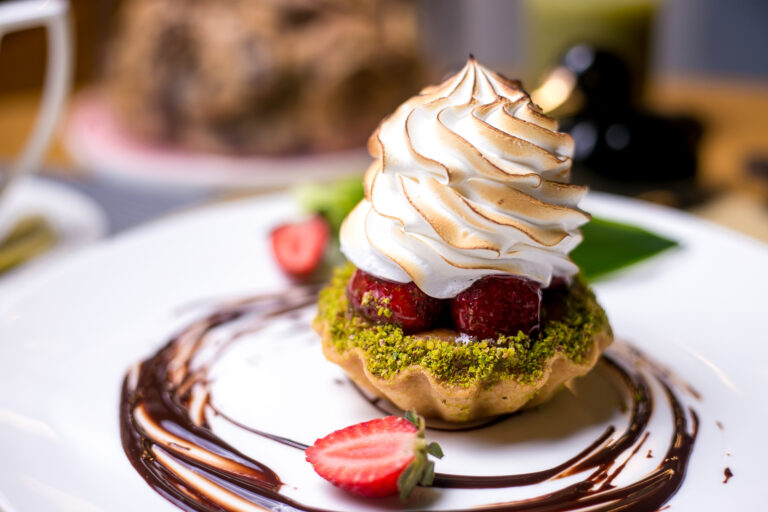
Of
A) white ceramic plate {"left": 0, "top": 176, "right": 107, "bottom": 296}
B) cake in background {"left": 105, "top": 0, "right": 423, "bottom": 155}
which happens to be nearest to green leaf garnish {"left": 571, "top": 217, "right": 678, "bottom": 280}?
cake in background {"left": 105, "top": 0, "right": 423, "bottom": 155}

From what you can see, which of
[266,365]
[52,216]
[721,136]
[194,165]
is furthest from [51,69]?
[721,136]

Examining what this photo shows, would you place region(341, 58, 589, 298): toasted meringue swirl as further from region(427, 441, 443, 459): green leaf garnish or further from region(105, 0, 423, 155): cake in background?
region(105, 0, 423, 155): cake in background

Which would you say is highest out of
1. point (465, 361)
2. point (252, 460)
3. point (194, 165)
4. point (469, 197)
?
point (469, 197)

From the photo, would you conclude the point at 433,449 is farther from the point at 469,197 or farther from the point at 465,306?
the point at 469,197

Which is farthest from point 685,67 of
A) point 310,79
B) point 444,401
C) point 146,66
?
point 444,401

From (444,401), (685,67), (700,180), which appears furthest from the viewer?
(685,67)

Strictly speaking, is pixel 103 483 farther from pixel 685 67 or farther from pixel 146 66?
pixel 685 67
